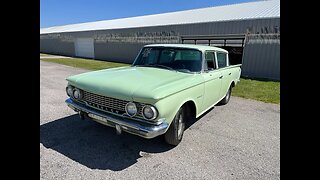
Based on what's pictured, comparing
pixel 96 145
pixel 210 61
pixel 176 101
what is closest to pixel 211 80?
pixel 210 61

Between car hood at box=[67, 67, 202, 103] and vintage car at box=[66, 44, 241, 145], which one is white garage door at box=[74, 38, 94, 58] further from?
car hood at box=[67, 67, 202, 103]

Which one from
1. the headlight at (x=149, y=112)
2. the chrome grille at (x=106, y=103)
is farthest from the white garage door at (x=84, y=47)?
the headlight at (x=149, y=112)

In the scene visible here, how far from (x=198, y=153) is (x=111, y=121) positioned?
1.50 metres

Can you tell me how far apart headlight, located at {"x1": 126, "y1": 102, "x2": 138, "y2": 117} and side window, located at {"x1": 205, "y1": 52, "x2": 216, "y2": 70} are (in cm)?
208

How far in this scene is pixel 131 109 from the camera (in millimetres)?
3201

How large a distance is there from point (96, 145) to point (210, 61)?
9.76 ft

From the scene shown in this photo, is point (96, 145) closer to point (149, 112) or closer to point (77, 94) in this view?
point (77, 94)

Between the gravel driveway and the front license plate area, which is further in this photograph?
the front license plate area

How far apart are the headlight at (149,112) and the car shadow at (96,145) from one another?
730 mm

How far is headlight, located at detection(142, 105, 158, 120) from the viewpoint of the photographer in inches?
121

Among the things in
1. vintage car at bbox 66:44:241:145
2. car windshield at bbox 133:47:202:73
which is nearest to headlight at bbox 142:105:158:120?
vintage car at bbox 66:44:241:145

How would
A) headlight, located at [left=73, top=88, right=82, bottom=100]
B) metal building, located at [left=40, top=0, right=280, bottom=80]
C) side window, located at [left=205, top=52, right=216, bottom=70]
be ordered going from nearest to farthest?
headlight, located at [left=73, top=88, right=82, bottom=100] < side window, located at [left=205, top=52, right=216, bottom=70] < metal building, located at [left=40, top=0, right=280, bottom=80]

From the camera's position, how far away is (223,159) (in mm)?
3434

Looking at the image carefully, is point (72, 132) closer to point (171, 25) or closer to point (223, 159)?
point (223, 159)
